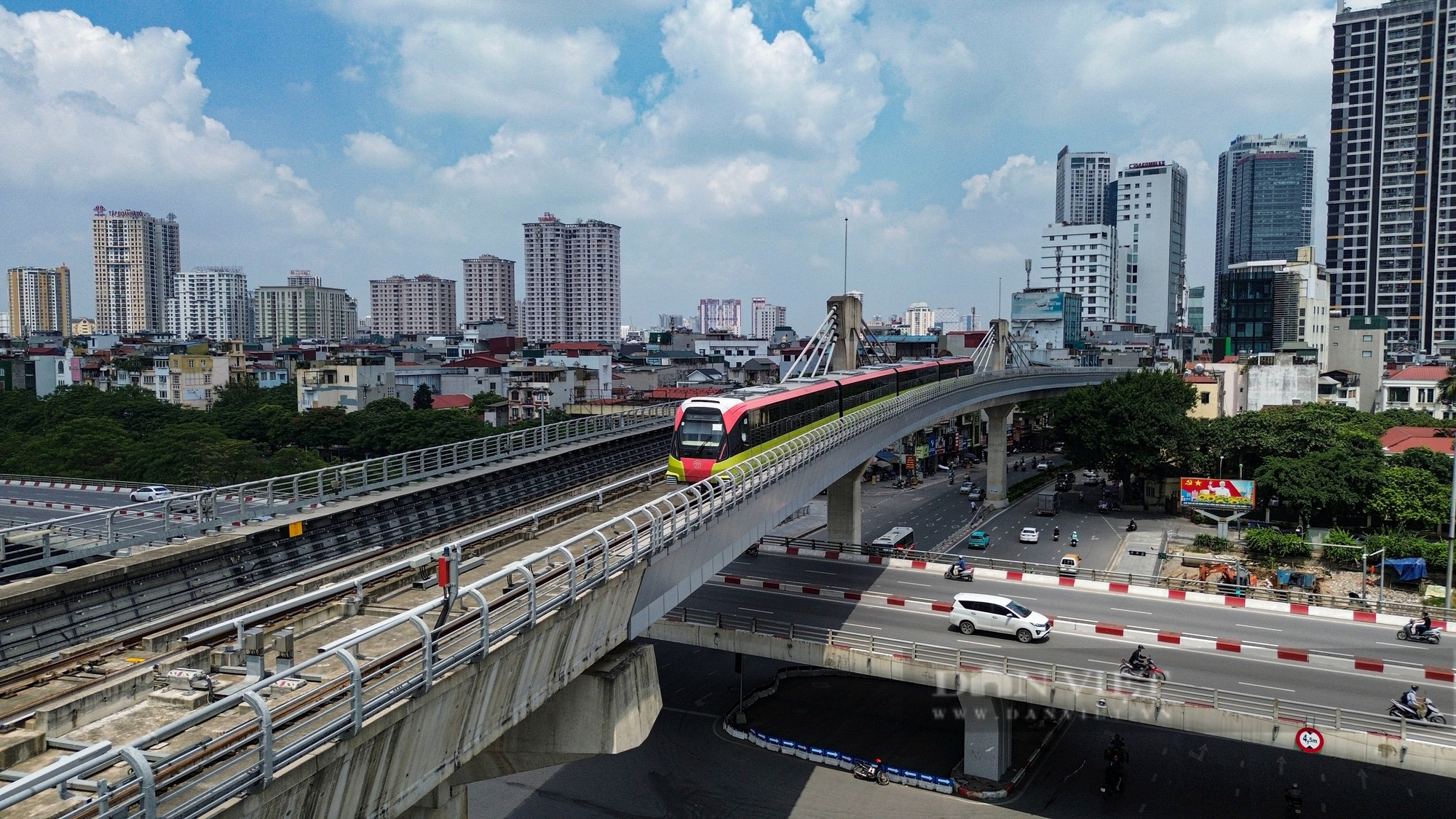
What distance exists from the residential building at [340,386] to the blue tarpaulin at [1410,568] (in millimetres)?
70860

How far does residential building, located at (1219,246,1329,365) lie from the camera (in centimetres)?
8800

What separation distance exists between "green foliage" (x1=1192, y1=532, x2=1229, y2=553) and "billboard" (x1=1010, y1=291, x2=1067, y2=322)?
76783 millimetres

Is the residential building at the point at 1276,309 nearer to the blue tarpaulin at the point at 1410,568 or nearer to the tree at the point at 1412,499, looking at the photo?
the tree at the point at 1412,499

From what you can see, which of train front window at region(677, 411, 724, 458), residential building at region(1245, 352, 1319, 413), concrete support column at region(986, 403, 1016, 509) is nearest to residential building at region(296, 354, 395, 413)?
concrete support column at region(986, 403, 1016, 509)

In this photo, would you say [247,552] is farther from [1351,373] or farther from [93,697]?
[1351,373]

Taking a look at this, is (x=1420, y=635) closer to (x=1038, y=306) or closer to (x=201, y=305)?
(x=1038, y=306)

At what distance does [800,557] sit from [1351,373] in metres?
65.9

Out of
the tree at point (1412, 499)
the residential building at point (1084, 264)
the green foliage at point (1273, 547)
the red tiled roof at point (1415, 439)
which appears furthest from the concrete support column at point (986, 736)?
the residential building at point (1084, 264)

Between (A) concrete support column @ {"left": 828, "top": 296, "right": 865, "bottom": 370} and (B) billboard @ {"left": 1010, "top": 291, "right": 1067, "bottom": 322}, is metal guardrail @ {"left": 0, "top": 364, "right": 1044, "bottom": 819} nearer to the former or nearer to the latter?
(A) concrete support column @ {"left": 828, "top": 296, "right": 865, "bottom": 370}

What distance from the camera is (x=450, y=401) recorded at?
278 feet

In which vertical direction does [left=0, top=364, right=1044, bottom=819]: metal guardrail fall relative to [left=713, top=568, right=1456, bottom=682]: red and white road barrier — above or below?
above

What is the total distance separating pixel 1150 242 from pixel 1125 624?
166200 mm

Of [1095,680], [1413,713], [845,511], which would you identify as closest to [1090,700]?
[1095,680]

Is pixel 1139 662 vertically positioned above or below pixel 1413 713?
above
